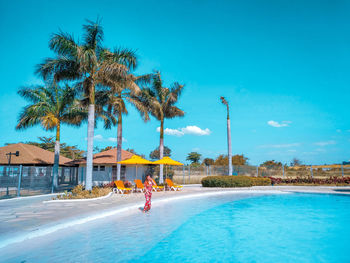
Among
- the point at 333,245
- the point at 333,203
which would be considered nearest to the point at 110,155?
the point at 333,203

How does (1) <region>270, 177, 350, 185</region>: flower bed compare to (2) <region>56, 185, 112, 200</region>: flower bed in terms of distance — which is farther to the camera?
(1) <region>270, 177, 350, 185</region>: flower bed

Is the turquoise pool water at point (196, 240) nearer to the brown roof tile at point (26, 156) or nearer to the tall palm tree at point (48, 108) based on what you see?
the tall palm tree at point (48, 108)

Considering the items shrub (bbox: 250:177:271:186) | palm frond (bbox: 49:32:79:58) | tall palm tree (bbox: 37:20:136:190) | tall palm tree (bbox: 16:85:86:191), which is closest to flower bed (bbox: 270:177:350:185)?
shrub (bbox: 250:177:271:186)

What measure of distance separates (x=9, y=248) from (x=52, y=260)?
1.19m

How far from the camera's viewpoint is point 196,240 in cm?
730

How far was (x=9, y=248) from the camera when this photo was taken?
548 centimetres

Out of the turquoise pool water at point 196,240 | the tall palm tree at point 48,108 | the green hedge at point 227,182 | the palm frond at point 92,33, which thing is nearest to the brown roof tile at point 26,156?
the tall palm tree at point 48,108

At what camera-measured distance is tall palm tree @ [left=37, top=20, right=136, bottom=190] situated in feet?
44.9

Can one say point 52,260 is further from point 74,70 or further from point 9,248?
point 74,70

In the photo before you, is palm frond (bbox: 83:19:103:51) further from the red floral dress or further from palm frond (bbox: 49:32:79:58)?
the red floral dress

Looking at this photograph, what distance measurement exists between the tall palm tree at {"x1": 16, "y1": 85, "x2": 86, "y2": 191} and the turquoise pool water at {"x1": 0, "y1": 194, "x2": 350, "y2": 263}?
11.8 metres

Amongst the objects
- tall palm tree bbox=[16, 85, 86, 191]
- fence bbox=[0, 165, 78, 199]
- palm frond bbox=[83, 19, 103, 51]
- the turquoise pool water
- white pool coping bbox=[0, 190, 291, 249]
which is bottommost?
the turquoise pool water

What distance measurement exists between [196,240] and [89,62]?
11.4 meters

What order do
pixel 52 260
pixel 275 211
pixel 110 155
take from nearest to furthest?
pixel 52 260
pixel 275 211
pixel 110 155
